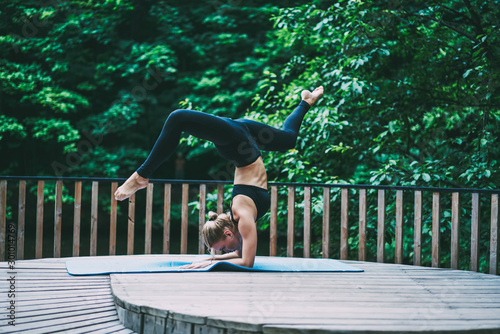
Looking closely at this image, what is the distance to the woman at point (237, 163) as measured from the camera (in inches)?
110

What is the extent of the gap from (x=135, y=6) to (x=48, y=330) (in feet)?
28.6

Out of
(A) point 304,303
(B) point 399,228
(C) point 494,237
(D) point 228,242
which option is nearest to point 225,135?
(D) point 228,242

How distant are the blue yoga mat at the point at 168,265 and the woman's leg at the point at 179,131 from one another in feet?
2.43

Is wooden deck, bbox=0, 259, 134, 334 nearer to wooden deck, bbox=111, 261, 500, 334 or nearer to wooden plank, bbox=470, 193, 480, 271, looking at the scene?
wooden deck, bbox=111, 261, 500, 334

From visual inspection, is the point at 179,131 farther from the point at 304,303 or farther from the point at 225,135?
the point at 304,303

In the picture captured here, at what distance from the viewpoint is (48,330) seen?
82.3 inches

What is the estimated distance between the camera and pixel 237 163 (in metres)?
3.21

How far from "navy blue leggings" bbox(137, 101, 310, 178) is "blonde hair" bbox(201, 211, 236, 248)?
38cm

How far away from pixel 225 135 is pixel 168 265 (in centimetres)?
106

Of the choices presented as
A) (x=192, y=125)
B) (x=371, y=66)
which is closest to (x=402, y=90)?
(x=371, y=66)

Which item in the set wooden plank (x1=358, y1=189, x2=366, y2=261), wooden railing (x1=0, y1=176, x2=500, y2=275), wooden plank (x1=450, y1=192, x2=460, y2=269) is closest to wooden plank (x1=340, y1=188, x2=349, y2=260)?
wooden railing (x1=0, y1=176, x2=500, y2=275)

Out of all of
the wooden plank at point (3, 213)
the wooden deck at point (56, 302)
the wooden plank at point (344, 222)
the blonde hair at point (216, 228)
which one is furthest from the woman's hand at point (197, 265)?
the wooden plank at point (3, 213)

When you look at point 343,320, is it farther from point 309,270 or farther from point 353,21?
point 353,21

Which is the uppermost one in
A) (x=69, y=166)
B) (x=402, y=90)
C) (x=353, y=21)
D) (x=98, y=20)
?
(x=98, y=20)
